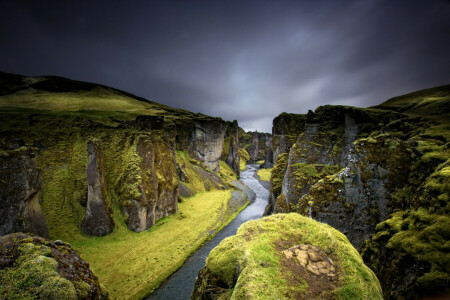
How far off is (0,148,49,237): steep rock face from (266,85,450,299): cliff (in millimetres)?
22601

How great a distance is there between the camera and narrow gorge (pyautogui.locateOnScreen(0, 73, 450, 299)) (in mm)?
4547

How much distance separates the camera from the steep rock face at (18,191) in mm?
14656

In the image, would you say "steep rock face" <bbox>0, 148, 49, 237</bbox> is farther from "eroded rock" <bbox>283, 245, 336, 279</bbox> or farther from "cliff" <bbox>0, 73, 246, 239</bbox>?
"eroded rock" <bbox>283, 245, 336, 279</bbox>

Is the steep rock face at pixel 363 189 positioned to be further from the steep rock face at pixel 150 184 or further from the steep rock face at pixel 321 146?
the steep rock face at pixel 150 184

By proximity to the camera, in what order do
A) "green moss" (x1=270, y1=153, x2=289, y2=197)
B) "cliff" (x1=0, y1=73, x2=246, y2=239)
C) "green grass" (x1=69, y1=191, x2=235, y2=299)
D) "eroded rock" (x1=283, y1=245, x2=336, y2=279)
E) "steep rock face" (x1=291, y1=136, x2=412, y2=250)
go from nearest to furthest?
1. "eroded rock" (x1=283, y1=245, x2=336, y2=279)
2. "steep rock face" (x1=291, y1=136, x2=412, y2=250)
3. "green grass" (x1=69, y1=191, x2=235, y2=299)
4. "cliff" (x1=0, y1=73, x2=246, y2=239)
5. "green moss" (x1=270, y1=153, x2=289, y2=197)

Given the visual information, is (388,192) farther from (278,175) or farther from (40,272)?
(40,272)

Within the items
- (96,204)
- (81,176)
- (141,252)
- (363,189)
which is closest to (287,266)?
(363,189)

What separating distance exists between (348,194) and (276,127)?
22732 millimetres

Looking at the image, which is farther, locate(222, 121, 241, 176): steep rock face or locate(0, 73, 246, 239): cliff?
locate(222, 121, 241, 176): steep rock face

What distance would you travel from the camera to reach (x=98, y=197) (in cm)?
2028

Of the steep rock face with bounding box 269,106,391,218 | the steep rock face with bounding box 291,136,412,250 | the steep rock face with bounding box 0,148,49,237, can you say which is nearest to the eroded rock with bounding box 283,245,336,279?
the steep rock face with bounding box 291,136,412,250

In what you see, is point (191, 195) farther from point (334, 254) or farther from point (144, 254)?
point (334, 254)

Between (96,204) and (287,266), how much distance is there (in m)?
23.0

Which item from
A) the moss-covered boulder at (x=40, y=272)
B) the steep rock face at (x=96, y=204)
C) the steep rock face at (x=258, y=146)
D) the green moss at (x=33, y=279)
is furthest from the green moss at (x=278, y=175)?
the steep rock face at (x=258, y=146)
